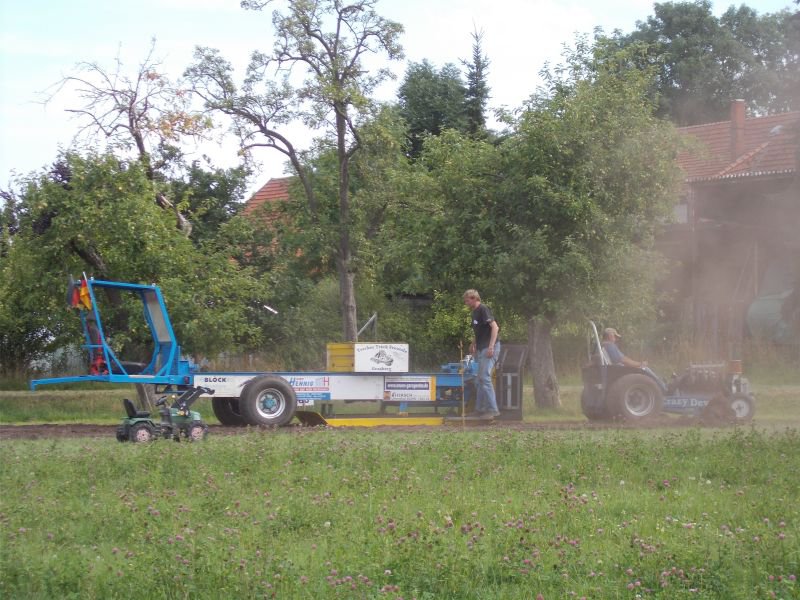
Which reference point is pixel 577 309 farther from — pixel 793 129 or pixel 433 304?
pixel 433 304

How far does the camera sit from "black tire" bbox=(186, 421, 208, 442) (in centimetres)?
1284

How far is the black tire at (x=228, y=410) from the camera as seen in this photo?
633 inches

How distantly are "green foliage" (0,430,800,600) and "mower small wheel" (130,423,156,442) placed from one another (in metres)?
1.03

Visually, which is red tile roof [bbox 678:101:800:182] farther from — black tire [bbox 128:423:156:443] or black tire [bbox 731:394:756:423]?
black tire [bbox 128:423:156:443]

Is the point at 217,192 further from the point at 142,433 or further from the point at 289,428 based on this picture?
the point at 142,433

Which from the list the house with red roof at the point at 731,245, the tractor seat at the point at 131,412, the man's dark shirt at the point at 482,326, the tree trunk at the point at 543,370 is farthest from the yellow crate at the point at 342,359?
the house with red roof at the point at 731,245

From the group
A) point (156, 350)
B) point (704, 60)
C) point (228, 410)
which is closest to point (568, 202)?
point (228, 410)

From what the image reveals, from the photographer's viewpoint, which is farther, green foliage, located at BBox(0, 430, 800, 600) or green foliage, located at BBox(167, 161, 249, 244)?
green foliage, located at BBox(167, 161, 249, 244)

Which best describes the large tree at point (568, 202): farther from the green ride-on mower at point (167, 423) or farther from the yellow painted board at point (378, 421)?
the green ride-on mower at point (167, 423)

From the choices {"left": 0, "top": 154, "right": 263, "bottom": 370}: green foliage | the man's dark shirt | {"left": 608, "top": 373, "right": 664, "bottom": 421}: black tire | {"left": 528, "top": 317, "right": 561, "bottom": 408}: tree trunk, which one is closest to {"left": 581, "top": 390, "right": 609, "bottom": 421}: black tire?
{"left": 608, "top": 373, "right": 664, "bottom": 421}: black tire

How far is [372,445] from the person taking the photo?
38.3 ft

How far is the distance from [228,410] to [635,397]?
20.7 feet

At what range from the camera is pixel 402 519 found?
7996 mm

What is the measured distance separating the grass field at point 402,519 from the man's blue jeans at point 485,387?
150 inches
